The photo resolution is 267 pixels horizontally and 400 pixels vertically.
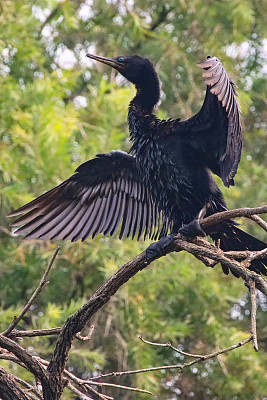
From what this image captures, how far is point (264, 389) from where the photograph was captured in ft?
23.5

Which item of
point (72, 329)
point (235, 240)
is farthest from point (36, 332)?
point (235, 240)

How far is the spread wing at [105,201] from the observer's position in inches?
162

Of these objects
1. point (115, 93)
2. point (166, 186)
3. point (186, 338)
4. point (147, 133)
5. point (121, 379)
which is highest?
point (115, 93)

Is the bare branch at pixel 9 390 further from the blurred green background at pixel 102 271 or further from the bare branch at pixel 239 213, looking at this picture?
the blurred green background at pixel 102 271

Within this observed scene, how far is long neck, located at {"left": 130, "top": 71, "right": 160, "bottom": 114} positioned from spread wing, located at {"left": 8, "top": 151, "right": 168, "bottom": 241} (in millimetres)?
386

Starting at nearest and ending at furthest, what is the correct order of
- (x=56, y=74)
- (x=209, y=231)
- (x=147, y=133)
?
(x=209, y=231) → (x=147, y=133) → (x=56, y=74)

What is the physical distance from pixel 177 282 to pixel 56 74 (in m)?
2.62

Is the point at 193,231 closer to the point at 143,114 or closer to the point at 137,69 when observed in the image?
the point at 143,114

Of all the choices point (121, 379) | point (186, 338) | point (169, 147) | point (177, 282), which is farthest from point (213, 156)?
point (186, 338)

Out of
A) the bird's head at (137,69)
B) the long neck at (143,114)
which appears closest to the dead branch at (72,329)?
the long neck at (143,114)

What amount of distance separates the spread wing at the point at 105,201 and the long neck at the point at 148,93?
39cm

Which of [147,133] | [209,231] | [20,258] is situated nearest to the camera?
[209,231]

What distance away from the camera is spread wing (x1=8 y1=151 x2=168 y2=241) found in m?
4.12

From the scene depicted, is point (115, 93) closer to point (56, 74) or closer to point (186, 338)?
point (56, 74)
